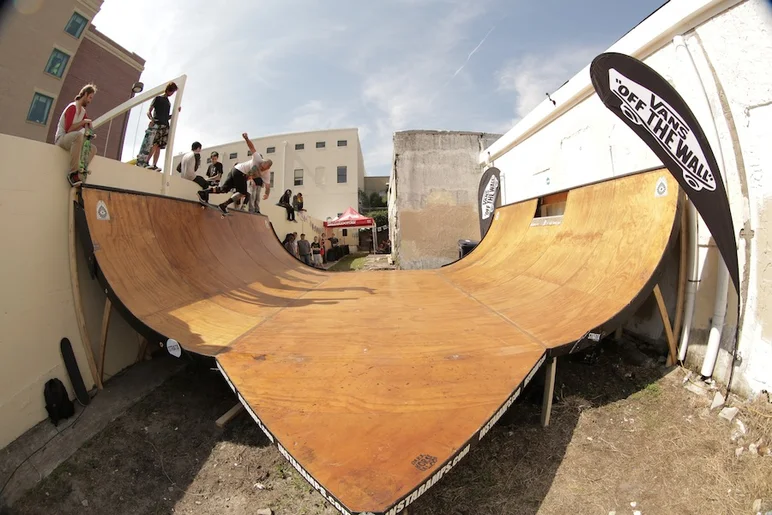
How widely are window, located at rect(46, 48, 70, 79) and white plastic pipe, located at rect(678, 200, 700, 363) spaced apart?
16464mm

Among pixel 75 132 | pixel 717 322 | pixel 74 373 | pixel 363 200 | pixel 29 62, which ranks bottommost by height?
pixel 74 373

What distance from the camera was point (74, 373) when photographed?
266 centimetres

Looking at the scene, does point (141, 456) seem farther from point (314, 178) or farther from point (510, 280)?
point (314, 178)

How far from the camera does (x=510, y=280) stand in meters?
4.76

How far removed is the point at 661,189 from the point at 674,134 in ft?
2.71

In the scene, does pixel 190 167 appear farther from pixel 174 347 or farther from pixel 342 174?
pixel 342 174

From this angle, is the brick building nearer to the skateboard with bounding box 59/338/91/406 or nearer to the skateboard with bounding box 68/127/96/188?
the skateboard with bounding box 68/127/96/188

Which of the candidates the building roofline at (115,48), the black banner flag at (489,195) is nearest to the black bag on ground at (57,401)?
the black banner flag at (489,195)

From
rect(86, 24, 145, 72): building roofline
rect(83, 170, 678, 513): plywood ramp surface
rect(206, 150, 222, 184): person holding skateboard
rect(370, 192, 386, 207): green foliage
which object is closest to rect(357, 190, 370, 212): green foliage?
rect(370, 192, 386, 207): green foliage

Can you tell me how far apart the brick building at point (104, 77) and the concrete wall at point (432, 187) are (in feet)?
39.3

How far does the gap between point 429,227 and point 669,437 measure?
974 centimetres

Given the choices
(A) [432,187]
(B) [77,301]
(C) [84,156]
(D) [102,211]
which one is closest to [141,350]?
(B) [77,301]

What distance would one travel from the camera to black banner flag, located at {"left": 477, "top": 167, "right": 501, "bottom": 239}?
971 centimetres

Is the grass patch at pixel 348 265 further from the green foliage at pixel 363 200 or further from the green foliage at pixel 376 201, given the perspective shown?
the green foliage at pixel 376 201
